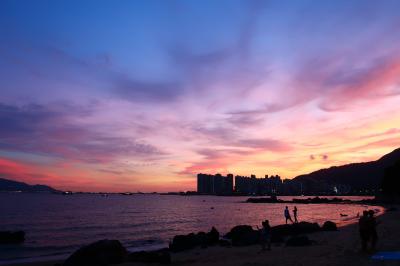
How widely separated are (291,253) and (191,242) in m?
12.6

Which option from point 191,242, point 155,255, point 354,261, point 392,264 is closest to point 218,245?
point 191,242

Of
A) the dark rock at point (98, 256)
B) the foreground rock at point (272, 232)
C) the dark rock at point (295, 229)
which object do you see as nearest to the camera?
the dark rock at point (98, 256)

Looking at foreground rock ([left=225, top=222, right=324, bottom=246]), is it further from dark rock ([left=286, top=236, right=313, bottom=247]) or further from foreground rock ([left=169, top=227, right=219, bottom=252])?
dark rock ([left=286, top=236, right=313, bottom=247])

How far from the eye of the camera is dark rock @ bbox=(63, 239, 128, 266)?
75.7 feet

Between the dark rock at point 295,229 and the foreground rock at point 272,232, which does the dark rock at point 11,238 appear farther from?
the dark rock at point 295,229

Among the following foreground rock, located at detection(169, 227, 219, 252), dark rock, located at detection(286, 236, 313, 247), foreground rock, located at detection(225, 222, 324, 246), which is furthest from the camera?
foreground rock, located at detection(169, 227, 219, 252)

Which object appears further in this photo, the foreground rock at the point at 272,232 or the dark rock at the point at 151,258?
the foreground rock at the point at 272,232

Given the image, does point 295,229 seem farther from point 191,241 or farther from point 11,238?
point 11,238

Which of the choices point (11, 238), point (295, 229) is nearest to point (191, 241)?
point (295, 229)

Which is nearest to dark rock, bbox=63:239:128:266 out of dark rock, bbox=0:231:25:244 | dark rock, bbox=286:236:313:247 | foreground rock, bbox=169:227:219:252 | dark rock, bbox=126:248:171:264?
dark rock, bbox=126:248:171:264

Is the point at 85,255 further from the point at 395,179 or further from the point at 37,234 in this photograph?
the point at 395,179

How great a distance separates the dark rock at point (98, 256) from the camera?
909 inches

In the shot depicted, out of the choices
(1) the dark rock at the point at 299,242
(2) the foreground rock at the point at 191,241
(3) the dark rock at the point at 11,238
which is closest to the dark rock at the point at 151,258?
(1) the dark rock at the point at 299,242

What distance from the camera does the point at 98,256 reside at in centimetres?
2336
